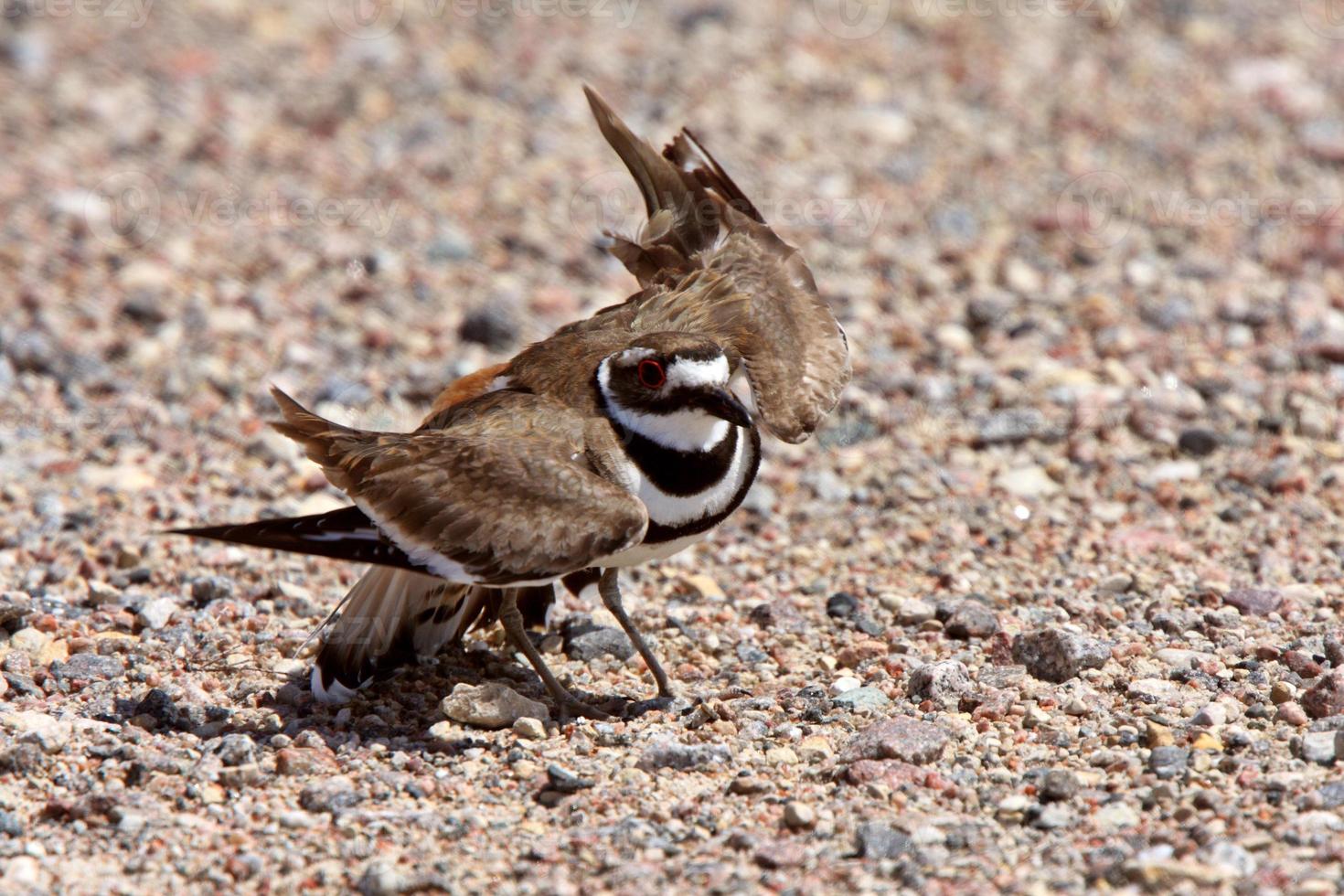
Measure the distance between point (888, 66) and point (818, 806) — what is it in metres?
6.71

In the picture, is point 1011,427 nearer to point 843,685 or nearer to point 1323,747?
point 843,685

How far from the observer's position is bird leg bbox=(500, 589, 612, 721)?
5.00 meters

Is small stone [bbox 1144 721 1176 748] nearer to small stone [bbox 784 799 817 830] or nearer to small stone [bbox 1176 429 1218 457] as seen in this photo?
small stone [bbox 784 799 817 830]

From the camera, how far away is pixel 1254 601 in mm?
5441

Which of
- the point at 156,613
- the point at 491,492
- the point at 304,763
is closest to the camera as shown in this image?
the point at 304,763

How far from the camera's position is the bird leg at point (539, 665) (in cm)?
500

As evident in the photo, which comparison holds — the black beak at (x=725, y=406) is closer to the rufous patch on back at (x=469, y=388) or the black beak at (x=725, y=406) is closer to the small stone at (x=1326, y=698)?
the rufous patch on back at (x=469, y=388)

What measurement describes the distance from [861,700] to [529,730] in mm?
980

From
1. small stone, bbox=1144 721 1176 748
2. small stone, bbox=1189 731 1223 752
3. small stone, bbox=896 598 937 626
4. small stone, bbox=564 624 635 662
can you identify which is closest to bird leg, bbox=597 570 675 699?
small stone, bbox=564 624 635 662

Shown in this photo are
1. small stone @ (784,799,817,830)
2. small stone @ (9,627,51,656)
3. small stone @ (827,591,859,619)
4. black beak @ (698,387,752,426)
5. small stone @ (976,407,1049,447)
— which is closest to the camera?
small stone @ (784,799,817,830)

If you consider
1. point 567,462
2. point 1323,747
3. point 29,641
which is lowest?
point 29,641

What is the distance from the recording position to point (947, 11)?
10625mm

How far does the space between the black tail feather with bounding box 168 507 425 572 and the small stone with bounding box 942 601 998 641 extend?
179 cm

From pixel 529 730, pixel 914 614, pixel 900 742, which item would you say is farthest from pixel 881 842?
pixel 914 614
